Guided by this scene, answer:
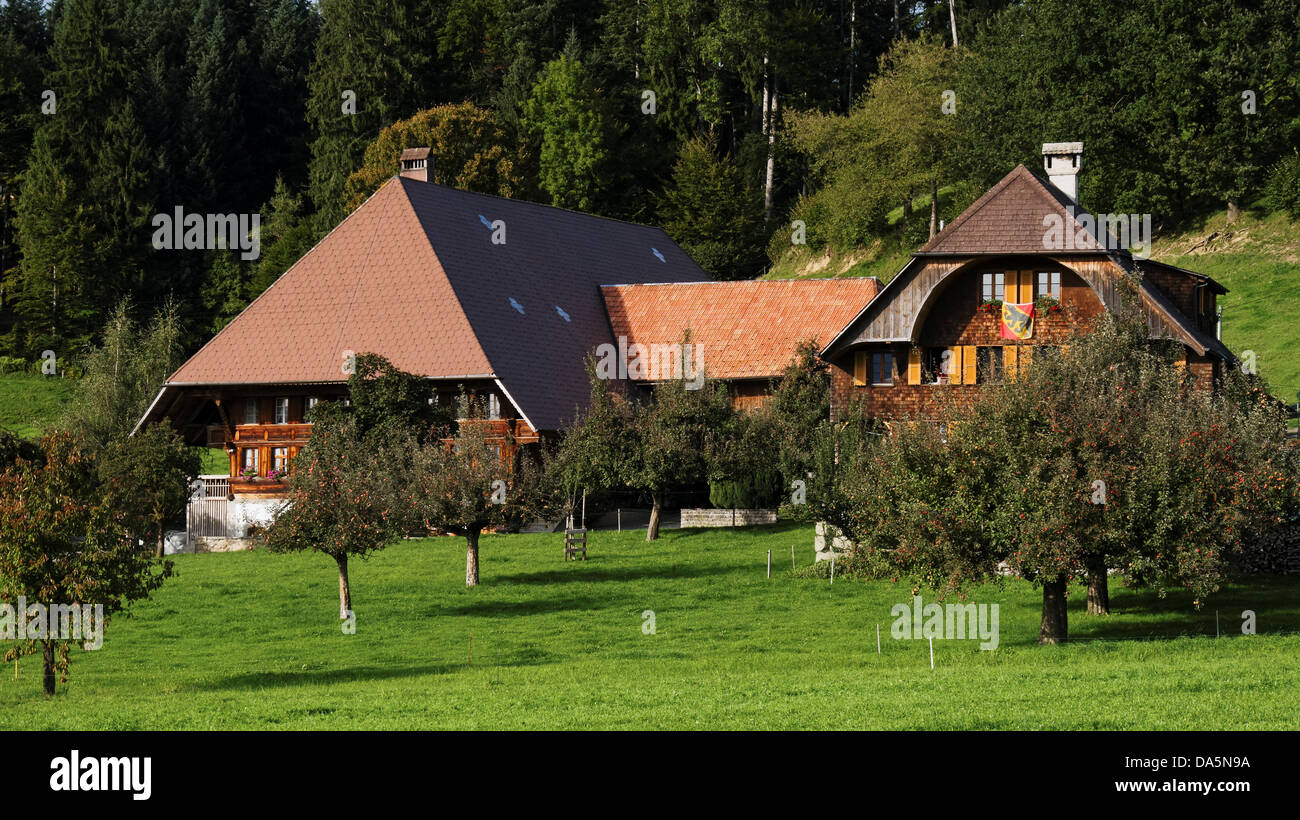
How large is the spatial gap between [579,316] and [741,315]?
593cm

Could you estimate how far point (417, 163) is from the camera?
213ft

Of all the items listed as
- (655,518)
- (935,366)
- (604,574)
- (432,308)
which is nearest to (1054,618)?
(604,574)

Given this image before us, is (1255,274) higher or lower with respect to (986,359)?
higher

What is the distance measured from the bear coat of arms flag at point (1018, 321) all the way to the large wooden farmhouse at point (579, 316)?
55 millimetres

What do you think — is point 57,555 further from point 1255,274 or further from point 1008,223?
point 1255,274

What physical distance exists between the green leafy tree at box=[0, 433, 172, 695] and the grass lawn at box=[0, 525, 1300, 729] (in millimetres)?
1192

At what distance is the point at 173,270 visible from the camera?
3536 inches

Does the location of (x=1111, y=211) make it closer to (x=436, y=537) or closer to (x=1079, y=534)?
(x=436, y=537)

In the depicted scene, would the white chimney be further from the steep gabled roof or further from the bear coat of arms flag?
the steep gabled roof

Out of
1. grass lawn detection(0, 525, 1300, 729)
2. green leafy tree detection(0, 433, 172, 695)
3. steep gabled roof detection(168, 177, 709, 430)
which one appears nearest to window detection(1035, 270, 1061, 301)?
grass lawn detection(0, 525, 1300, 729)

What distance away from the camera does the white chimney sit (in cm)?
4997

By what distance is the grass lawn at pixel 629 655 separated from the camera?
21.7 m

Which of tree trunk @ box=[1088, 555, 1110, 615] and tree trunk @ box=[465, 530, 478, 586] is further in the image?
tree trunk @ box=[465, 530, 478, 586]
